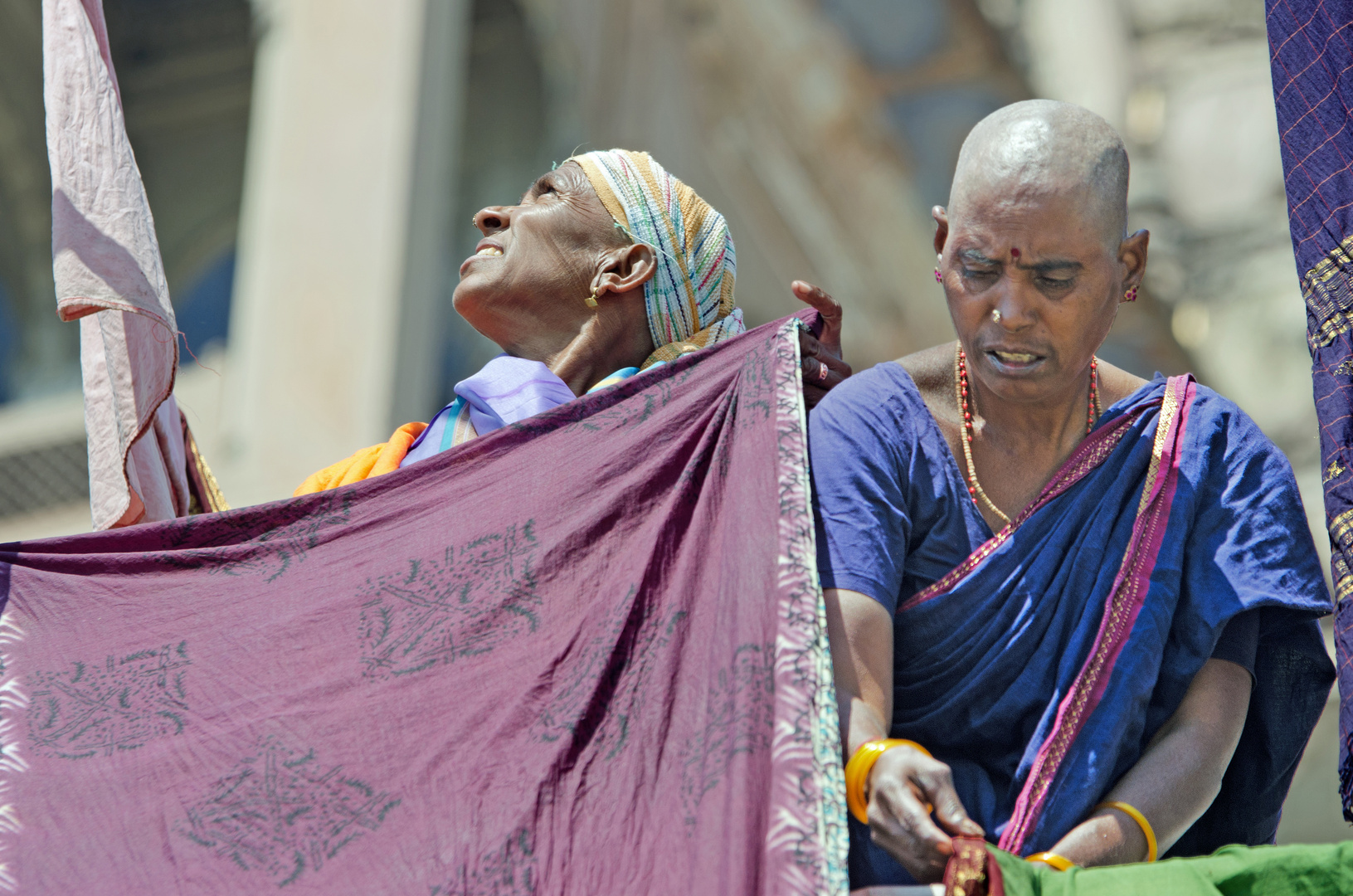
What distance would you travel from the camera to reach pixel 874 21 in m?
9.32

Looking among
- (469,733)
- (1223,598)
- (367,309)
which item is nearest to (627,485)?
(469,733)

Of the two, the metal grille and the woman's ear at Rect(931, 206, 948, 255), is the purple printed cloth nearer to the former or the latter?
the woman's ear at Rect(931, 206, 948, 255)

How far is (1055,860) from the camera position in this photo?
225cm

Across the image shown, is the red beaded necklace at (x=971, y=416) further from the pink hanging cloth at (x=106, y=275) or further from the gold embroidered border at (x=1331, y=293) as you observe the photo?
the pink hanging cloth at (x=106, y=275)

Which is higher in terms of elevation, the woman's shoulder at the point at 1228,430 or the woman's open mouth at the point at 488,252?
the woman's open mouth at the point at 488,252

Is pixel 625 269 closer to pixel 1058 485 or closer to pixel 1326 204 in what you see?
pixel 1058 485

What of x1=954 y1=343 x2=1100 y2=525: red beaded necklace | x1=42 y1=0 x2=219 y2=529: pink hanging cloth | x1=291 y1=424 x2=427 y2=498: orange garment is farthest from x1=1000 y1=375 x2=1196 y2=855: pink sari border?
x1=42 y1=0 x2=219 y2=529: pink hanging cloth

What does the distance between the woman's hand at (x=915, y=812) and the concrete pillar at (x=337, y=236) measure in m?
4.69

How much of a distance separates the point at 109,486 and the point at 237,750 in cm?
85

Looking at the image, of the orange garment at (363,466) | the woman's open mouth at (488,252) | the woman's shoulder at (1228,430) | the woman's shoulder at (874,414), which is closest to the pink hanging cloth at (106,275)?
the orange garment at (363,466)

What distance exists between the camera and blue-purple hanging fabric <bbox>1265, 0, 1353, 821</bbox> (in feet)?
8.00

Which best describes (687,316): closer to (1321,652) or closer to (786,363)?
(786,363)

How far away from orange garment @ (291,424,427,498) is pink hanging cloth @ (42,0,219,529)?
0.29 metres

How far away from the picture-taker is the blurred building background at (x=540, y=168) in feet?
23.1
